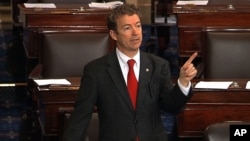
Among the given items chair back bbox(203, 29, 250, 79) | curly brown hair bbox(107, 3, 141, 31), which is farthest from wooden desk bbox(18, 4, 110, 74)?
curly brown hair bbox(107, 3, 141, 31)

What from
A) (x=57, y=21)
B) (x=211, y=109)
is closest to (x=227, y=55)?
(x=211, y=109)

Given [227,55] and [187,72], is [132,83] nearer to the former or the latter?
[187,72]

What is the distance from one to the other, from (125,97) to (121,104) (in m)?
0.04

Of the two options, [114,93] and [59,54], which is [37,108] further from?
[114,93]

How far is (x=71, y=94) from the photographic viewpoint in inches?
180

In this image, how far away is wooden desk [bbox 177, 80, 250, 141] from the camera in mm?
4516

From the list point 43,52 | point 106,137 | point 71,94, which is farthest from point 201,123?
point 43,52

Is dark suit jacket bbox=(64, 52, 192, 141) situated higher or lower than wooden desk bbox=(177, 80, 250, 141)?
higher

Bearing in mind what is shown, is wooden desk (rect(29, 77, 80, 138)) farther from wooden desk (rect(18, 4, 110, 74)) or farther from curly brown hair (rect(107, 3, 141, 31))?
wooden desk (rect(18, 4, 110, 74))

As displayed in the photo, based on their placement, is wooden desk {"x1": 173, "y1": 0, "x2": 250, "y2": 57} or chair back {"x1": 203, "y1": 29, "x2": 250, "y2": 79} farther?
wooden desk {"x1": 173, "y1": 0, "x2": 250, "y2": 57}

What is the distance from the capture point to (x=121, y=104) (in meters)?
3.54

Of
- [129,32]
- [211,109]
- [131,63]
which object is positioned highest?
[129,32]

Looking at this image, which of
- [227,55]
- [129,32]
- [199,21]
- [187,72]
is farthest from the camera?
[199,21]

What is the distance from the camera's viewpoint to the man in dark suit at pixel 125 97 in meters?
3.54
